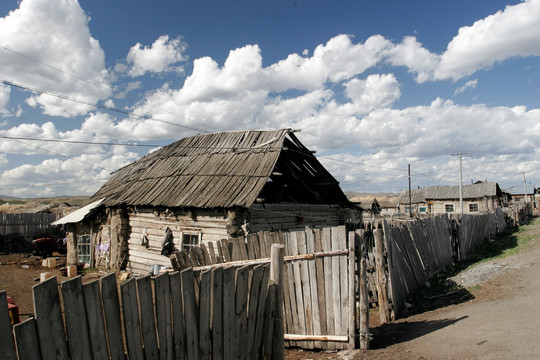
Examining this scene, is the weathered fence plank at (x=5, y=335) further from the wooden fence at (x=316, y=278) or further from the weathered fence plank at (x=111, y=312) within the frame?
the wooden fence at (x=316, y=278)

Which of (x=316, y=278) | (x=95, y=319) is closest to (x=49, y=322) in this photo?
(x=95, y=319)

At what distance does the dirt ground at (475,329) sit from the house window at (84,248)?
11763 millimetres

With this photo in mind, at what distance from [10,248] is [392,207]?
50707 mm

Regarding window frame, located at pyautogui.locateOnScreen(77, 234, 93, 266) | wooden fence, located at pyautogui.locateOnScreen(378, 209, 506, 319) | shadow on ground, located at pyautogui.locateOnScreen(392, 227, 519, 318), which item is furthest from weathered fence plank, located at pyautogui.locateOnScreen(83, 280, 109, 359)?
window frame, located at pyautogui.locateOnScreen(77, 234, 93, 266)

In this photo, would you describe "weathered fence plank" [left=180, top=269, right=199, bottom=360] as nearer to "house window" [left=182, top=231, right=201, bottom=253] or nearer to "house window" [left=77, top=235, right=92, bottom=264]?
Result: "house window" [left=182, top=231, right=201, bottom=253]

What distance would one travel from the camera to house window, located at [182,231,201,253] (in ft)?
44.4

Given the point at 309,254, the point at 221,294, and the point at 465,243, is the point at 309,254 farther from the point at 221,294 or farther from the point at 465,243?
the point at 465,243

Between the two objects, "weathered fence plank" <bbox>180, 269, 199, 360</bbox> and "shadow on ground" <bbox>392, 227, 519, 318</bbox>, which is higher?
"weathered fence plank" <bbox>180, 269, 199, 360</bbox>

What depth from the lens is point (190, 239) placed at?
13758mm

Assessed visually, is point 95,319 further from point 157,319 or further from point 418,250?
point 418,250

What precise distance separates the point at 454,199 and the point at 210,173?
43.5 metres

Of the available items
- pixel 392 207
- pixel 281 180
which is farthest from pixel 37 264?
pixel 392 207

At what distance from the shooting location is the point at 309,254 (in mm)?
5465

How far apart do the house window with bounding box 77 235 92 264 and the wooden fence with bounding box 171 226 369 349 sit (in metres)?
14.6
